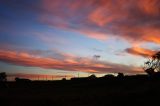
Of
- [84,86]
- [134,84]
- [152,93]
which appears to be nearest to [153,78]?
[134,84]

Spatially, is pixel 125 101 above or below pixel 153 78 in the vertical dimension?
below

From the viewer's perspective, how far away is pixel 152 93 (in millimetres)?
37219

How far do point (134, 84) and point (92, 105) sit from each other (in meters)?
16.9

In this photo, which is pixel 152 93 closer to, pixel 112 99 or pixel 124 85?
pixel 112 99

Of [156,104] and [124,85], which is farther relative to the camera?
[124,85]

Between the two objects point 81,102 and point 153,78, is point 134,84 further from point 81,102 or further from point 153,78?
point 81,102

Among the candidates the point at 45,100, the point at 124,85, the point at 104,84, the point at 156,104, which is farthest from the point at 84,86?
the point at 156,104

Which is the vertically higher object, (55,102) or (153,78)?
(153,78)

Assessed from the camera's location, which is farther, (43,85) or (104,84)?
(43,85)

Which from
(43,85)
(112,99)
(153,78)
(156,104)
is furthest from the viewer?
(43,85)

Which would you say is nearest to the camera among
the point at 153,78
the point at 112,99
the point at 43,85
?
the point at 112,99

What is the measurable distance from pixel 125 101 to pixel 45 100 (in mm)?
9981

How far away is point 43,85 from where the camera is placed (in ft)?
198

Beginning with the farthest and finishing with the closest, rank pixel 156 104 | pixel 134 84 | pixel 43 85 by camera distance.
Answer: pixel 43 85 → pixel 134 84 → pixel 156 104
